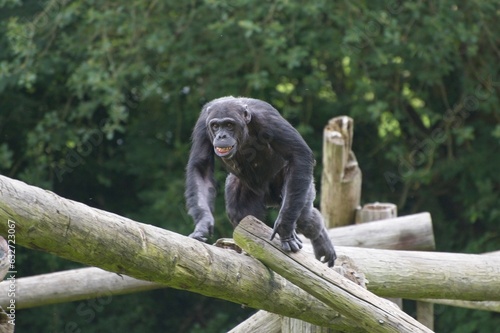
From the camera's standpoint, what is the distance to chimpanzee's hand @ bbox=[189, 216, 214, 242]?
16.1 ft

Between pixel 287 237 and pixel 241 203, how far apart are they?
97 centimetres

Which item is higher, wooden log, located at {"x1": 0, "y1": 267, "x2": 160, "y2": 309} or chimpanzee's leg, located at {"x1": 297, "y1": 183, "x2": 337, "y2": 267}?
chimpanzee's leg, located at {"x1": 297, "y1": 183, "x2": 337, "y2": 267}

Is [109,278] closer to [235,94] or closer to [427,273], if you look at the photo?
[427,273]

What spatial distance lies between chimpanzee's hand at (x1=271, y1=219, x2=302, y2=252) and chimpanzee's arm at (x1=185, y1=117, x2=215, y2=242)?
1.36 ft

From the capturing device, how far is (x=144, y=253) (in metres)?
3.85

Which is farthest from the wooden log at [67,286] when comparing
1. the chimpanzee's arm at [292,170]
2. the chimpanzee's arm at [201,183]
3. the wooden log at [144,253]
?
the wooden log at [144,253]

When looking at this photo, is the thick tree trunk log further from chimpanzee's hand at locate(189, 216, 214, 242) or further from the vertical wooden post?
chimpanzee's hand at locate(189, 216, 214, 242)

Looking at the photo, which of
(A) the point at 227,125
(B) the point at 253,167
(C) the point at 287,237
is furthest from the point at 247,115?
(C) the point at 287,237

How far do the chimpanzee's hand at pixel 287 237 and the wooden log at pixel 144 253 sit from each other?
160 millimetres

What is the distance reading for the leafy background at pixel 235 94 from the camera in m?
10.2

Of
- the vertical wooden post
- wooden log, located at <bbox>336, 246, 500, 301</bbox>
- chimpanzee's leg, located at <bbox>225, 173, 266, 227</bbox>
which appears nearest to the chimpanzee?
chimpanzee's leg, located at <bbox>225, 173, 266, 227</bbox>

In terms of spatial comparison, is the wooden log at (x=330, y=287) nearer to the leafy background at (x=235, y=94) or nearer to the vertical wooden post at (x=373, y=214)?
the vertical wooden post at (x=373, y=214)

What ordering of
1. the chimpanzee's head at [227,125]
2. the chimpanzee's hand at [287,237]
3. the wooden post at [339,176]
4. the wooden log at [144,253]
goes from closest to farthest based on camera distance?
the wooden log at [144,253] < the chimpanzee's hand at [287,237] < the chimpanzee's head at [227,125] < the wooden post at [339,176]

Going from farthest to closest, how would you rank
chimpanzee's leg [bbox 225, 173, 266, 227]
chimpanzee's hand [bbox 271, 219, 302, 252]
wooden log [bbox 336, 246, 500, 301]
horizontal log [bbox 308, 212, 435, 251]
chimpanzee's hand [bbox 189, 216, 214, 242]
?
horizontal log [bbox 308, 212, 435, 251] → chimpanzee's leg [bbox 225, 173, 266, 227] → wooden log [bbox 336, 246, 500, 301] → chimpanzee's hand [bbox 189, 216, 214, 242] → chimpanzee's hand [bbox 271, 219, 302, 252]
